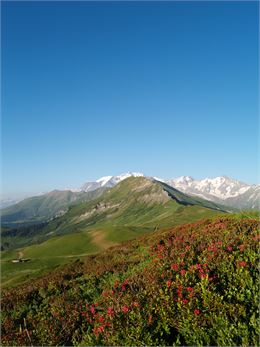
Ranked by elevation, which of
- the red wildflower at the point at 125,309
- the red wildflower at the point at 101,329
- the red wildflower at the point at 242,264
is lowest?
the red wildflower at the point at 101,329

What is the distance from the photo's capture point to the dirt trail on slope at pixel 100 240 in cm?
12482

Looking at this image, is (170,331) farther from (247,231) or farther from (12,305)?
(12,305)

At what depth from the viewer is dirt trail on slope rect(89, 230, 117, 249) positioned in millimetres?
124819

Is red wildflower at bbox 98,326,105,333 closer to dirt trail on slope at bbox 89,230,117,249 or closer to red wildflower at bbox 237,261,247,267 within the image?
red wildflower at bbox 237,261,247,267

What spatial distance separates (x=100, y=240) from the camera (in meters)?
134

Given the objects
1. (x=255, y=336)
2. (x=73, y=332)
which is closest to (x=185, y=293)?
(x=255, y=336)

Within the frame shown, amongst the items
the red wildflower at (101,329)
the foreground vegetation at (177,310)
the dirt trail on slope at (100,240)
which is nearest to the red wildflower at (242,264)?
the foreground vegetation at (177,310)

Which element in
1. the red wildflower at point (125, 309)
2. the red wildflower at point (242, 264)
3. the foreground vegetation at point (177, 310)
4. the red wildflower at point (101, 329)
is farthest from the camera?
the red wildflower at point (242, 264)

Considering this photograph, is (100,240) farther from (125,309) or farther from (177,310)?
(177,310)

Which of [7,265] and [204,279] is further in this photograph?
[7,265]

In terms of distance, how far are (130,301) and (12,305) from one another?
11.1 m

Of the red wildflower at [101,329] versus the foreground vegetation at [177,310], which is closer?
the foreground vegetation at [177,310]

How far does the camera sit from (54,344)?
12.4 metres

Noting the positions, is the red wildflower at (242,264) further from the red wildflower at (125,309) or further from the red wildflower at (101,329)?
the red wildflower at (101,329)
